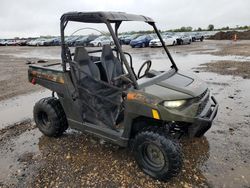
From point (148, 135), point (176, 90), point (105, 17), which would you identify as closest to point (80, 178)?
point (148, 135)

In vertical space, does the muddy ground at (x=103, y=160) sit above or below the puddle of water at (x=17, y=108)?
below

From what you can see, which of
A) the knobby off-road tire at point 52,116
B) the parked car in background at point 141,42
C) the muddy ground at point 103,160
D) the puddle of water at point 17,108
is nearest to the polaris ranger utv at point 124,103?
the knobby off-road tire at point 52,116

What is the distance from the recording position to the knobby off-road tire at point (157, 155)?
10.3ft

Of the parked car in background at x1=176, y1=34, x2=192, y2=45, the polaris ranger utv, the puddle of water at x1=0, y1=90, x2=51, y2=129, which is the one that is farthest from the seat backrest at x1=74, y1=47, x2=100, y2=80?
the parked car in background at x1=176, y1=34, x2=192, y2=45

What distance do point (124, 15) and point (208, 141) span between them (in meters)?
2.60

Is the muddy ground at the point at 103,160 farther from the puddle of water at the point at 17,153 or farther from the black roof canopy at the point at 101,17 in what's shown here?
the black roof canopy at the point at 101,17

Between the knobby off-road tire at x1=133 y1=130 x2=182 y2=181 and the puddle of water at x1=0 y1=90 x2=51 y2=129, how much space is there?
367cm

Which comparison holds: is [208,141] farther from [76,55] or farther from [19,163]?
[19,163]

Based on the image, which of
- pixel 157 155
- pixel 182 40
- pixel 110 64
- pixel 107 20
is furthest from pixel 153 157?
pixel 182 40

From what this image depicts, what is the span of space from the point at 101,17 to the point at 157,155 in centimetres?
204

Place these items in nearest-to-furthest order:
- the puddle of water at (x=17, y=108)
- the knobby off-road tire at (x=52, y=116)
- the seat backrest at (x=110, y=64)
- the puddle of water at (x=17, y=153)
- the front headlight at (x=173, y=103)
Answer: the front headlight at (x=173, y=103), the puddle of water at (x=17, y=153), the seat backrest at (x=110, y=64), the knobby off-road tire at (x=52, y=116), the puddle of water at (x=17, y=108)

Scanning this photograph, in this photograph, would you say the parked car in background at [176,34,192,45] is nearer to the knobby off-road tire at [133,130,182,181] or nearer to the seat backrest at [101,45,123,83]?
the seat backrest at [101,45,123,83]

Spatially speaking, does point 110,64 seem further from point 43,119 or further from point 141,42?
point 141,42

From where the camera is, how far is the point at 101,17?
338cm
